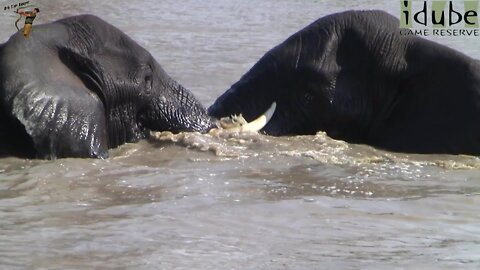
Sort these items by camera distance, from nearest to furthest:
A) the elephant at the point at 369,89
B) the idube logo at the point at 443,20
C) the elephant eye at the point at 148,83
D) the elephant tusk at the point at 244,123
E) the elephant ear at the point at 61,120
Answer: the elephant ear at the point at 61,120 < the elephant eye at the point at 148,83 < the elephant at the point at 369,89 < the elephant tusk at the point at 244,123 < the idube logo at the point at 443,20

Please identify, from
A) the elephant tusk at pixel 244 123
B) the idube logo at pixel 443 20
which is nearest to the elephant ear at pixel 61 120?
the elephant tusk at pixel 244 123

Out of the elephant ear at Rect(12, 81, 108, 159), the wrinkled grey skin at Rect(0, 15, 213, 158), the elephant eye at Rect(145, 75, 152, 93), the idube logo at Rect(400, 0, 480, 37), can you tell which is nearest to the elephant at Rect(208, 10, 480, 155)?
the wrinkled grey skin at Rect(0, 15, 213, 158)

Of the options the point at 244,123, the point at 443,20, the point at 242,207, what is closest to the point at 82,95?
the point at 244,123

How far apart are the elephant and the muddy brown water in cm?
21

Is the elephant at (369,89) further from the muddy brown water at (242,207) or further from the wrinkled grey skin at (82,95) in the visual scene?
the wrinkled grey skin at (82,95)

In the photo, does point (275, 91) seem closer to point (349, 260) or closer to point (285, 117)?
point (285, 117)

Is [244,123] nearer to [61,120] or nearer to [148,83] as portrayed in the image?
[148,83]

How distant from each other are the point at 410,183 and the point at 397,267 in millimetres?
2081

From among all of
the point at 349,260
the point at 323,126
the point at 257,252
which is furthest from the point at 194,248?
the point at 323,126

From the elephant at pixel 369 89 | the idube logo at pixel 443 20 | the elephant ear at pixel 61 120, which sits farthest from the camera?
the idube logo at pixel 443 20

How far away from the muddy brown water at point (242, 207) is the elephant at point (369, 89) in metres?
0.21

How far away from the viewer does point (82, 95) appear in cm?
773

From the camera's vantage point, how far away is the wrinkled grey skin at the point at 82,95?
7.41 m

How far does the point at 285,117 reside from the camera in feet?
29.1
